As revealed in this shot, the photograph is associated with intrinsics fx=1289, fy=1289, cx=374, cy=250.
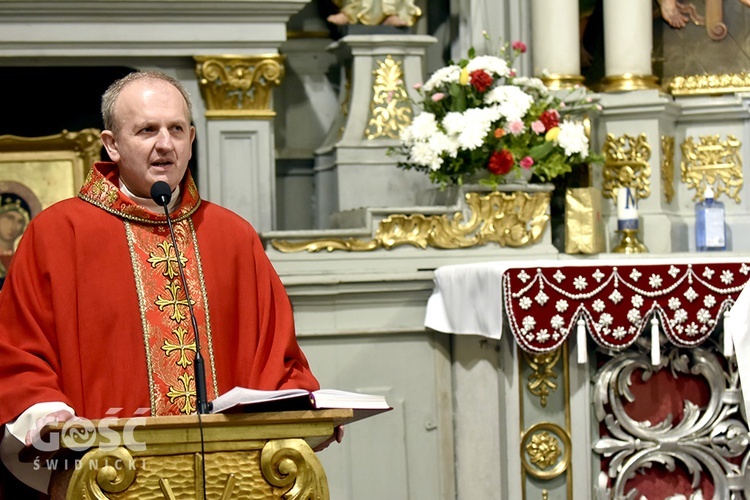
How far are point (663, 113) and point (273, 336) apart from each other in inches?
128

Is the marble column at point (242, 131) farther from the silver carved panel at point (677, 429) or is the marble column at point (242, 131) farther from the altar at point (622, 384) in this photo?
the silver carved panel at point (677, 429)

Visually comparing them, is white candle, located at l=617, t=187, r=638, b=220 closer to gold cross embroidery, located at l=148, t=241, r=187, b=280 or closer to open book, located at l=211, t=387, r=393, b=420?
gold cross embroidery, located at l=148, t=241, r=187, b=280

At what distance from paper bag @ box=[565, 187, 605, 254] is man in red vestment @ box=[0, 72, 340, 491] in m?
2.43

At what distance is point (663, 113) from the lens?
5.91 meters

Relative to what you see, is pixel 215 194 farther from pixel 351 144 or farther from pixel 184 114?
pixel 184 114

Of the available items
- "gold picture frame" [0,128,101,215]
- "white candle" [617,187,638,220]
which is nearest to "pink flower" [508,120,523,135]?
"white candle" [617,187,638,220]

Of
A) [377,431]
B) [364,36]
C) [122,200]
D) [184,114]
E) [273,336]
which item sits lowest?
[377,431]

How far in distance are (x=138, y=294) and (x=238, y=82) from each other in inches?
108

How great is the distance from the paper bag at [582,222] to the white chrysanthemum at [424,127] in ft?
2.14

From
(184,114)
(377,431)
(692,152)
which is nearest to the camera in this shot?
(184,114)

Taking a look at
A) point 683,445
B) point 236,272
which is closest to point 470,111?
point 683,445

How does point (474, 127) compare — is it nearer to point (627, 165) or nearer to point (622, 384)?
point (627, 165)

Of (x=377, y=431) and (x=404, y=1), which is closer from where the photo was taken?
(x=377, y=431)

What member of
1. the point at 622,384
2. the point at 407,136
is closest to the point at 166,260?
the point at 622,384
